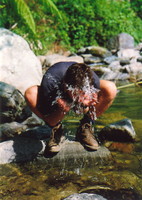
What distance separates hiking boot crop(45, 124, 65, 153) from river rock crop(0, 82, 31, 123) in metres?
1.25

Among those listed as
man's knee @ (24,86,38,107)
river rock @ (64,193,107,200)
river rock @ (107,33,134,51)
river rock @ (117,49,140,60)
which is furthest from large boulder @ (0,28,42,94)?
river rock @ (107,33,134,51)

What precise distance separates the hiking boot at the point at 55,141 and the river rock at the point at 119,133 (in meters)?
0.71

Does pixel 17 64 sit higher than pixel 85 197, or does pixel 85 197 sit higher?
pixel 17 64

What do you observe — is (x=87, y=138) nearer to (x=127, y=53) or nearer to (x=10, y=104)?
(x=10, y=104)

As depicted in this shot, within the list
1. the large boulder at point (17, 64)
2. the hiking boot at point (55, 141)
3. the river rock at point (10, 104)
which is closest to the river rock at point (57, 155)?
the hiking boot at point (55, 141)

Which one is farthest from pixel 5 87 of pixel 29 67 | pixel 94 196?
pixel 94 196

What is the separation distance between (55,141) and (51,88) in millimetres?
541

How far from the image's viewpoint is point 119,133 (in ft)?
10.3

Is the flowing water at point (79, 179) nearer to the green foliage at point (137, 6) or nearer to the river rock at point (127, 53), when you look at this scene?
the river rock at point (127, 53)

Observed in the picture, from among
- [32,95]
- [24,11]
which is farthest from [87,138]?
[24,11]

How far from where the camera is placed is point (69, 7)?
12.8 m

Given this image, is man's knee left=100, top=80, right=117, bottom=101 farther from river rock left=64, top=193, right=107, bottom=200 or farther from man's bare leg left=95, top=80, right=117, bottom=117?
river rock left=64, top=193, right=107, bottom=200

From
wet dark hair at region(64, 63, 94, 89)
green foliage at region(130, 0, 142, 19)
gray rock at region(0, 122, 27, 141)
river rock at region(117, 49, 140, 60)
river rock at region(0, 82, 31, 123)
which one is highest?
green foliage at region(130, 0, 142, 19)

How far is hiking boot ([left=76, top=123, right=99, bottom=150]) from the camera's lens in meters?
2.65
